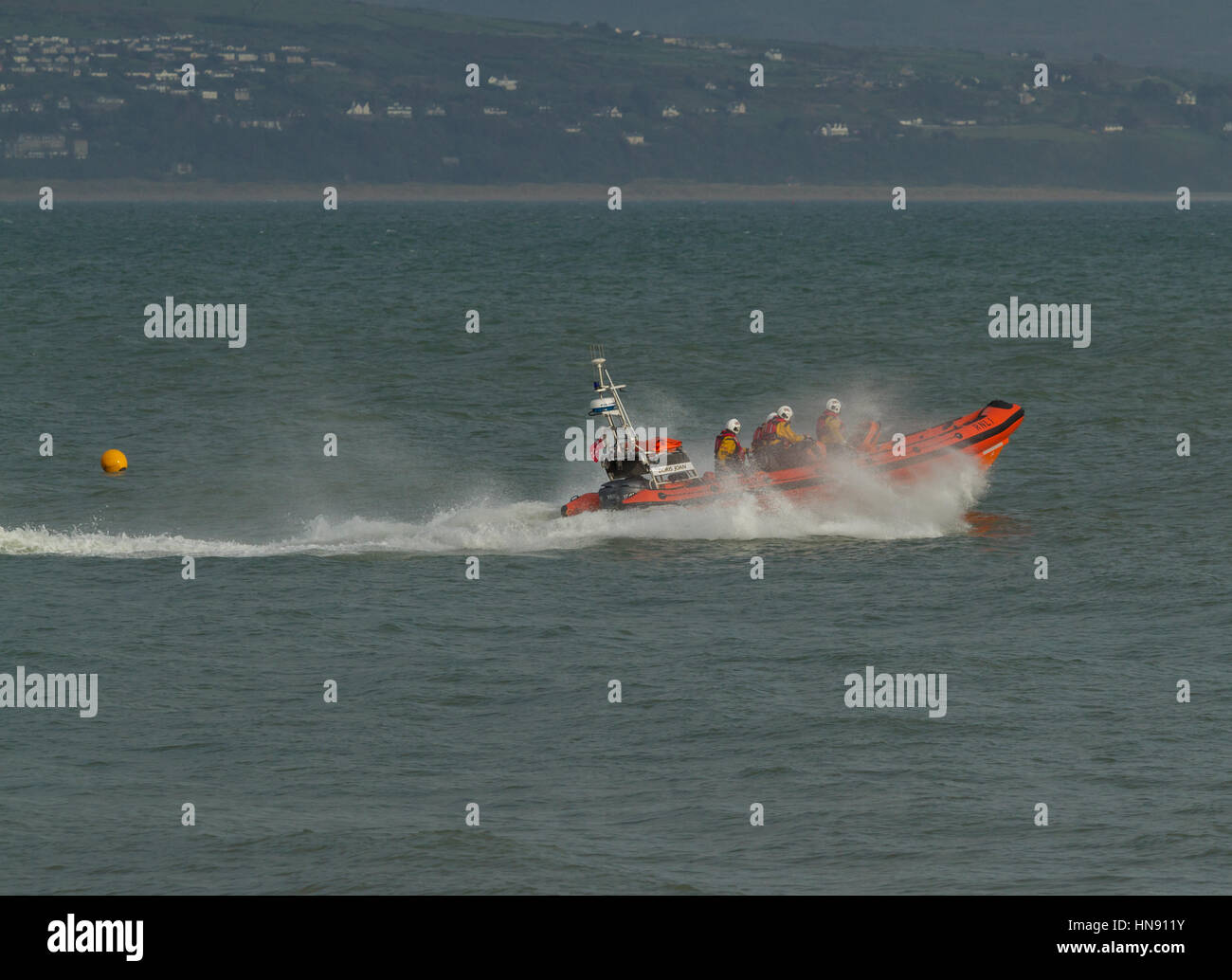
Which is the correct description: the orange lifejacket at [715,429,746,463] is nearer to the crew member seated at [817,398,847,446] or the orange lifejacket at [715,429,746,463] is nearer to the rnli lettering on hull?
the rnli lettering on hull

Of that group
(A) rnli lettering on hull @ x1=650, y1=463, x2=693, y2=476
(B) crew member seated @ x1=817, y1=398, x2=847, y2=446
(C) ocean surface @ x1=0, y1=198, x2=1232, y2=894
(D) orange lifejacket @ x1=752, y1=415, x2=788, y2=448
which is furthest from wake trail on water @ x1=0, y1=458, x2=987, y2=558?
(D) orange lifejacket @ x1=752, y1=415, x2=788, y2=448

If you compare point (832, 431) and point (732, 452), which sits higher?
point (832, 431)

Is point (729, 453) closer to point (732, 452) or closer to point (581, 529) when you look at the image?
point (732, 452)

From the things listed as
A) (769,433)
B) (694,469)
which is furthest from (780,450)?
(694,469)

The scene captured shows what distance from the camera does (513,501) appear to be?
27.0m

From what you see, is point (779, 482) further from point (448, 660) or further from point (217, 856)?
point (217, 856)

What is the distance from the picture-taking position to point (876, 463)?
24.8 m

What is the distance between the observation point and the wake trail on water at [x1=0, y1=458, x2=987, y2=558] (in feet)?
75.3

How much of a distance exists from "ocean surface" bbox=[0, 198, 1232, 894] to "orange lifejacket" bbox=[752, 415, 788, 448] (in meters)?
0.98

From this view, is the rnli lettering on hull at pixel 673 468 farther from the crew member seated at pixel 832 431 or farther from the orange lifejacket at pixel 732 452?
the crew member seated at pixel 832 431

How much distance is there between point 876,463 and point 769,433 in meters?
1.61

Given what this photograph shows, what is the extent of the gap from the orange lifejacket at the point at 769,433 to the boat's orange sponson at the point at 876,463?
0.45m

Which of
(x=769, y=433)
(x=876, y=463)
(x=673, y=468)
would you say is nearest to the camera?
(x=769, y=433)

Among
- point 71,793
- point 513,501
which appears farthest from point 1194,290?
point 71,793
